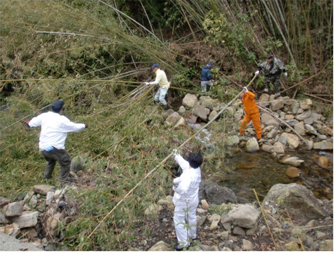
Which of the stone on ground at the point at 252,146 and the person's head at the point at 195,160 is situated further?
the stone on ground at the point at 252,146

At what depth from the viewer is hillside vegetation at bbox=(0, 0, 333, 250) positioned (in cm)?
388

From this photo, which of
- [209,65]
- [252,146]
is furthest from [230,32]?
[252,146]

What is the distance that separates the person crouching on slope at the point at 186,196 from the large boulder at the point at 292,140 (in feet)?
10.9

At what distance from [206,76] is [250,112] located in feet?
5.54

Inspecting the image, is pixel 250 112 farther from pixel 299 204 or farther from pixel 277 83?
pixel 299 204

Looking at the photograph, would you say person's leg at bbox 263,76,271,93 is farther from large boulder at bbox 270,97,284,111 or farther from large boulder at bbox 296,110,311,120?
large boulder at bbox 296,110,311,120

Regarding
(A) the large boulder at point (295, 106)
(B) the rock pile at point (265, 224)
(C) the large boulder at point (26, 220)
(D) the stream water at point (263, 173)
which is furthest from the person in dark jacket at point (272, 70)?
(C) the large boulder at point (26, 220)

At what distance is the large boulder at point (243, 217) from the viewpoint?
361 centimetres

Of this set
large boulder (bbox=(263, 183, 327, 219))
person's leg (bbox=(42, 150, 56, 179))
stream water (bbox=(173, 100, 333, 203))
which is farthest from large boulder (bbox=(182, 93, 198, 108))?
person's leg (bbox=(42, 150, 56, 179))

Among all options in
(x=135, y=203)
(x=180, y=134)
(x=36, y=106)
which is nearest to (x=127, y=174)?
(x=135, y=203)

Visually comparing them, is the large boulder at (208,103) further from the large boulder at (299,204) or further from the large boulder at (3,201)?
the large boulder at (3,201)

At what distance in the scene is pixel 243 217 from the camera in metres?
3.61

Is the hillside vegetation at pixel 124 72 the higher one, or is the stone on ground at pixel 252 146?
the hillside vegetation at pixel 124 72

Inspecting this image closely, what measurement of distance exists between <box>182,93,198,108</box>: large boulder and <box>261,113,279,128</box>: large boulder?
55.1 inches
